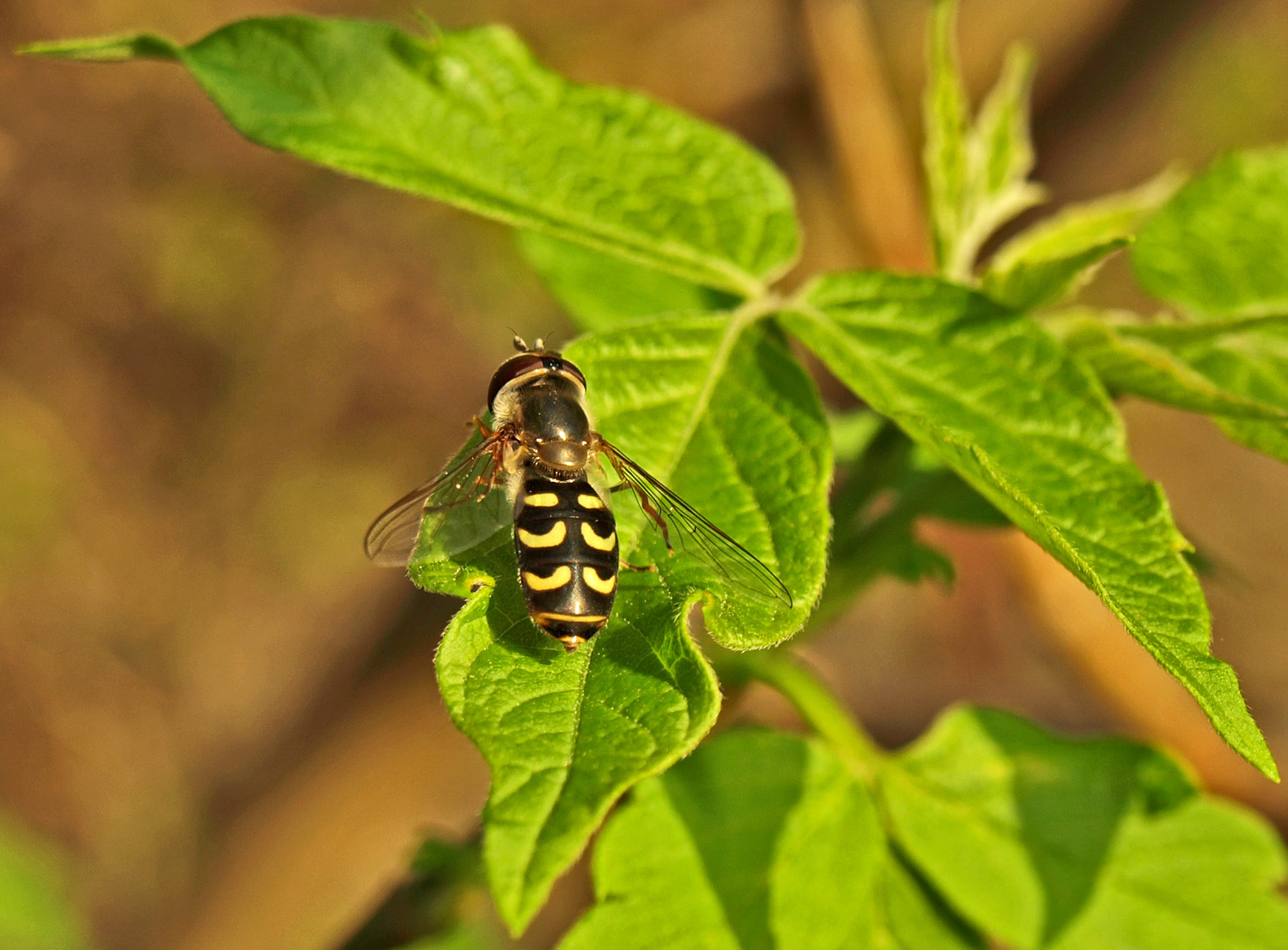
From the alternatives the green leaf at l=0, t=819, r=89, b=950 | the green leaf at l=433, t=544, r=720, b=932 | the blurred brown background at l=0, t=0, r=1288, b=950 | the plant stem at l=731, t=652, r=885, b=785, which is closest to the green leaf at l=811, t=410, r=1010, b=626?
the plant stem at l=731, t=652, r=885, b=785

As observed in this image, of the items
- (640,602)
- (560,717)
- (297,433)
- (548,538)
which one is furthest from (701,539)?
(297,433)

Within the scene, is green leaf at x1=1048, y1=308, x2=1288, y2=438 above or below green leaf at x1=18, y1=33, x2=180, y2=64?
below

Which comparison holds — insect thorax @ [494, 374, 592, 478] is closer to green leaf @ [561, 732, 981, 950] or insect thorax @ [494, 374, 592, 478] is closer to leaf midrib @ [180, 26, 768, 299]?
leaf midrib @ [180, 26, 768, 299]

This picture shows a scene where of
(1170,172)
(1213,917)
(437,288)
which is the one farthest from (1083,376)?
(437,288)

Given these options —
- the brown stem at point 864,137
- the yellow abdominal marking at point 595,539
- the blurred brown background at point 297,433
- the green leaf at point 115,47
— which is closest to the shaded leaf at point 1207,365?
the yellow abdominal marking at point 595,539

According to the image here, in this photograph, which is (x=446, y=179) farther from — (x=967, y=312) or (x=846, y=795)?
(x=846, y=795)

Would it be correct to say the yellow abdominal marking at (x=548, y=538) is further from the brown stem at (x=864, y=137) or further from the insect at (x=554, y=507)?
the brown stem at (x=864, y=137)

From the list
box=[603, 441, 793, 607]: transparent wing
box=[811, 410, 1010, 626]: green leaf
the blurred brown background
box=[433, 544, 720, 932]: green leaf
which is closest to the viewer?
box=[433, 544, 720, 932]: green leaf
